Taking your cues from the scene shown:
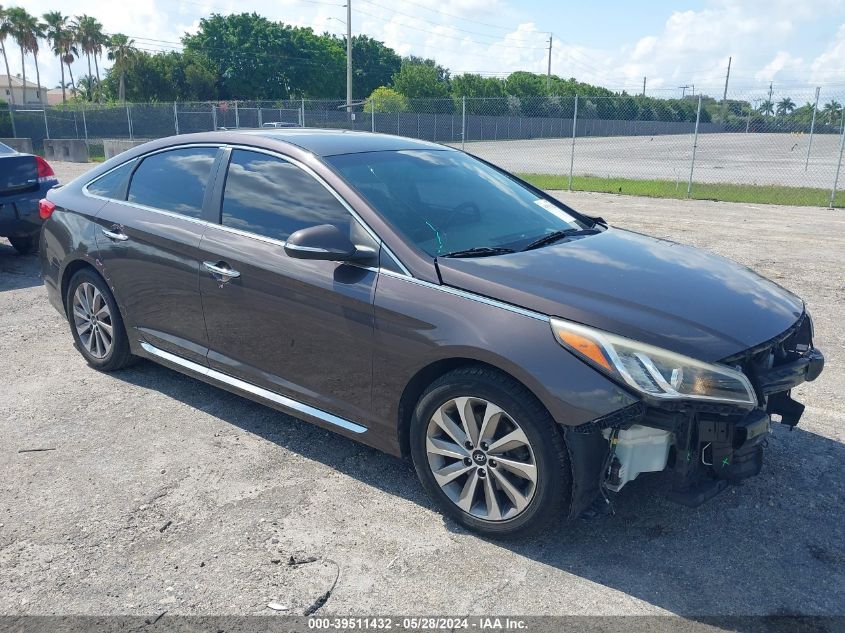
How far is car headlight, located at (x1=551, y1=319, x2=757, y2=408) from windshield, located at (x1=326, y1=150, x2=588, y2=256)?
0.84 meters

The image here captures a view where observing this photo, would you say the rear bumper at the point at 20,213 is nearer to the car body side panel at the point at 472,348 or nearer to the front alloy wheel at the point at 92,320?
the front alloy wheel at the point at 92,320

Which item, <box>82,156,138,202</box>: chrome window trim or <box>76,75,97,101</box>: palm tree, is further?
<box>76,75,97,101</box>: palm tree

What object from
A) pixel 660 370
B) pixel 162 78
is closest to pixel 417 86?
pixel 162 78

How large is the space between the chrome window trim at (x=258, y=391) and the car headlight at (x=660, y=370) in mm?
1225

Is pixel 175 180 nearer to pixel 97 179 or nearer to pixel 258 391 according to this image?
pixel 97 179

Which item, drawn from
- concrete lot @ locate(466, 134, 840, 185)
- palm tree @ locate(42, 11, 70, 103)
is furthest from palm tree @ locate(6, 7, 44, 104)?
concrete lot @ locate(466, 134, 840, 185)

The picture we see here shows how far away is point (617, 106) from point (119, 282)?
118ft

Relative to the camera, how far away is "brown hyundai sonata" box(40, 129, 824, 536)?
2.85 m

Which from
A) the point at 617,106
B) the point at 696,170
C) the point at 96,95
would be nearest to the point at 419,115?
A: the point at 617,106

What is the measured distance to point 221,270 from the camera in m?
3.97

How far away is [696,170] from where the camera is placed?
24.9 meters

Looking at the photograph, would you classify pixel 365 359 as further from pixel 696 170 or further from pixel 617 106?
pixel 617 106

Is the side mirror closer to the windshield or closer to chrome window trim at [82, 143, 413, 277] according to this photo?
chrome window trim at [82, 143, 413, 277]

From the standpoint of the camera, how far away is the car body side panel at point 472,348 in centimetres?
280
